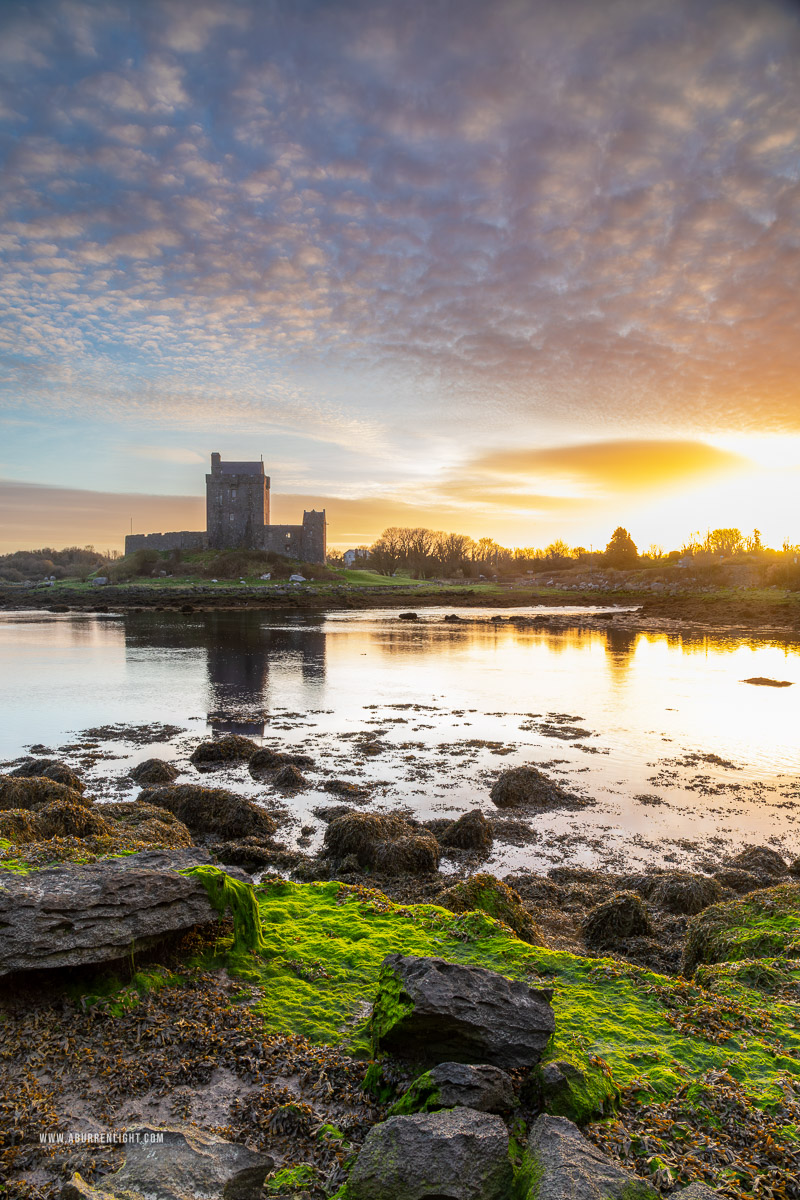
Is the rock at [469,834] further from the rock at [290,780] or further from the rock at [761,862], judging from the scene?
the rock at [290,780]

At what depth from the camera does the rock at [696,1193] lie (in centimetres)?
273

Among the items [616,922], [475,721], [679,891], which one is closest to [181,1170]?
[616,922]

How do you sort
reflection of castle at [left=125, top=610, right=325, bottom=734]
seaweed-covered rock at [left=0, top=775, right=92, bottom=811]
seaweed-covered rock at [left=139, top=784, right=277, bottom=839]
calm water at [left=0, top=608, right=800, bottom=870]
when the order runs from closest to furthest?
seaweed-covered rock at [left=0, top=775, right=92, bottom=811] < seaweed-covered rock at [left=139, top=784, right=277, bottom=839] < calm water at [left=0, top=608, right=800, bottom=870] < reflection of castle at [left=125, top=610, right=325, bottom=734]

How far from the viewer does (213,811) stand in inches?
368

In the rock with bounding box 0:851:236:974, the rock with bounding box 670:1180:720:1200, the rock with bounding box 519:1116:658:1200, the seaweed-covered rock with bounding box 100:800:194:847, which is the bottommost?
the seaweed-covered rock with bounding box 100:800:194:847

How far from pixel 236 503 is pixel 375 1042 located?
304 ft

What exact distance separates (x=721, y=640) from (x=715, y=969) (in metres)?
37.2

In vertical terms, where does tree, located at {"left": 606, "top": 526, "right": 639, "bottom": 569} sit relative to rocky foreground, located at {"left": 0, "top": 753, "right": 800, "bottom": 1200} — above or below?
above

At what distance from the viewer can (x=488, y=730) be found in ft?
51.2

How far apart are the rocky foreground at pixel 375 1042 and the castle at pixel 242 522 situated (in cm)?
8873

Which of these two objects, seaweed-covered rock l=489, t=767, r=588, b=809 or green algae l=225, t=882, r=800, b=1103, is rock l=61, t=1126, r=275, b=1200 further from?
seaweed-covered rock l=489, t=767, r=588, b=809

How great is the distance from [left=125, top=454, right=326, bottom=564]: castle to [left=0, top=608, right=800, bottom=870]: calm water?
59272 millimetres

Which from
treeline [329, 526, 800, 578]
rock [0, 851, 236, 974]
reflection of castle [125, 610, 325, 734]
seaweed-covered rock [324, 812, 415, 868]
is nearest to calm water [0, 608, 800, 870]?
reflection of castle [125, 610, 325, 734]

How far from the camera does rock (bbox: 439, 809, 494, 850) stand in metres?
8.52
